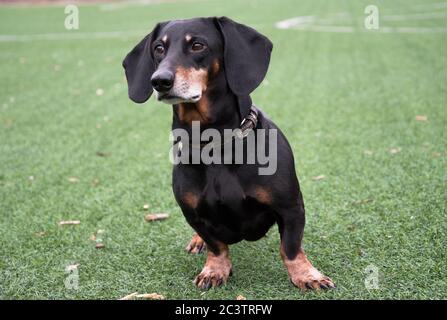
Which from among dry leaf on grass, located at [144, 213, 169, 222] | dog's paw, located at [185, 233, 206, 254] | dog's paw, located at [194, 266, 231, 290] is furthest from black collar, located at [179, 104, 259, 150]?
dry leaf on grass, located at [144, 213, 169, 222]

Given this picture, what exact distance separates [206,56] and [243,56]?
166mm

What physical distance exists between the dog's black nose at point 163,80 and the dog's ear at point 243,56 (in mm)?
293

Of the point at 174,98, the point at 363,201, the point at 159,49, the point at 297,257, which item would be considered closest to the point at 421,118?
the point at 363,201

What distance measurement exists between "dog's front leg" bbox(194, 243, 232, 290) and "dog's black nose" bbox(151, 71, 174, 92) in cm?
81

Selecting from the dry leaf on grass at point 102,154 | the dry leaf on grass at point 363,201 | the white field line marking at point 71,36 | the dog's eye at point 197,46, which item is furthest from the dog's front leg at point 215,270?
the white field line marking at point 71,36

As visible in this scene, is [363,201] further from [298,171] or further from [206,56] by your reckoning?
[206,56]

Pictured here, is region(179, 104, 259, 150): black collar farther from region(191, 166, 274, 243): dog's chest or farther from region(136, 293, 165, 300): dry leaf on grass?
region(136, 293, 165, 300): dry leaf on grass

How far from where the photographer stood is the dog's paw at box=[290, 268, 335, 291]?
7.89 ft

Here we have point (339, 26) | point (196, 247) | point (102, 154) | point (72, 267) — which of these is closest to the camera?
point (72, 267)

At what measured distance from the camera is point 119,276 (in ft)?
8.82

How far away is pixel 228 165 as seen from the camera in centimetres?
235

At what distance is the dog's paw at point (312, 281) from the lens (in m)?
2.40

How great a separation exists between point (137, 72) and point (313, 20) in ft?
33.9
